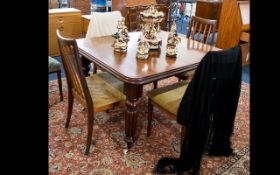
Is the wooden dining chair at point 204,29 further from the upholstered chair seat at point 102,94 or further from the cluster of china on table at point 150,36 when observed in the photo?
the upholstered chair seat at point 102,94

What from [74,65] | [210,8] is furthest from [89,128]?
[210,8]

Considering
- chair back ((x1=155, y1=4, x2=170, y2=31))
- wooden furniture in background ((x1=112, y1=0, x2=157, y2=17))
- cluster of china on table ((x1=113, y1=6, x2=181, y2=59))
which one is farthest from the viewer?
wooden furniture in background ((x1=112, y1=0, x2=157, y2=17))

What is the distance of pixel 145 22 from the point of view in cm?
215

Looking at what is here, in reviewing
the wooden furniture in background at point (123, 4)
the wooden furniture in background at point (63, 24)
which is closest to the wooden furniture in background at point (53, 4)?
the wooden furniture in background at point (63, 24)

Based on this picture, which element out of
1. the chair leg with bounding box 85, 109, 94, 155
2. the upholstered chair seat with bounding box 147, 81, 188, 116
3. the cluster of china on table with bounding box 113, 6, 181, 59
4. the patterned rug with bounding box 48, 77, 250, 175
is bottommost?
the patterned rug with bounding box 48, 77, 250, 175

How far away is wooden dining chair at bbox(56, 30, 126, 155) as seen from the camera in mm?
1679

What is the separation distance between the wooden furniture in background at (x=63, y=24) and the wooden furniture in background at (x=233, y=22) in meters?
2.22

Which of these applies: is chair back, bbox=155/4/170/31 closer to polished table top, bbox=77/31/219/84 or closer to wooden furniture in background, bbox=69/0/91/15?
wooden furniture in background, bbox=69/0/91/15

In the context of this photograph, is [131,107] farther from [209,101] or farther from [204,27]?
[204,27]

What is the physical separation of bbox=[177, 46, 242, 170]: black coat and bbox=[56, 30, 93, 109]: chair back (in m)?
0.65

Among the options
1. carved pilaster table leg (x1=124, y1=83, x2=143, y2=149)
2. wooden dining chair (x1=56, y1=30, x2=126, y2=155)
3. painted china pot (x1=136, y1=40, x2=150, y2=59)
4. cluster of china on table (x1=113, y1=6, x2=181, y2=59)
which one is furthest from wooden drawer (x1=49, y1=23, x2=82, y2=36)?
carved pilaster table leg (x1=124, y1=83, x2=143, y2=149)

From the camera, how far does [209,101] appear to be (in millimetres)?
1542
